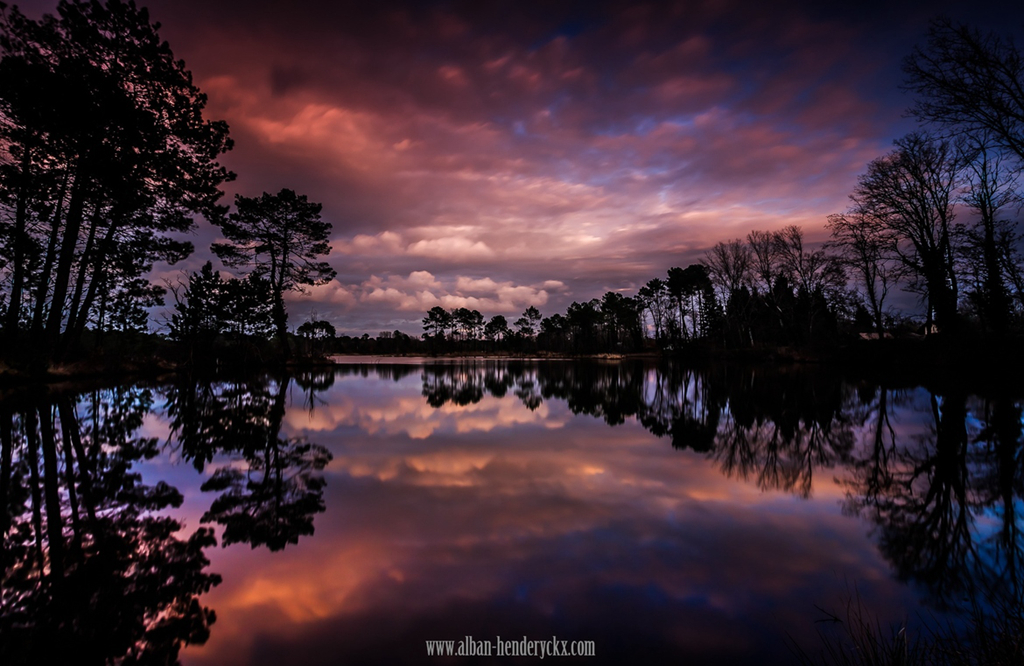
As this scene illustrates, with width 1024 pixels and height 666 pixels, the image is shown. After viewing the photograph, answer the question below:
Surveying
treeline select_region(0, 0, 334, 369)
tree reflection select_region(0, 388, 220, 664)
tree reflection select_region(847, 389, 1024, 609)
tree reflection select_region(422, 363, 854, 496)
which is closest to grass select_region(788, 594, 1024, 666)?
tree reflection select_region(847, 389, 1024, 609)

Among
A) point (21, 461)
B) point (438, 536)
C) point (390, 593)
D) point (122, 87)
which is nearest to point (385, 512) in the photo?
point (438, 536)

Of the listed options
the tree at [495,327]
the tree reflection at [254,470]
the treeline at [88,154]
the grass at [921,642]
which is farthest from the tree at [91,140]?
the tree at [495,327]

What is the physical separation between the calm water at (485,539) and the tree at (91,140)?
40.1 feet

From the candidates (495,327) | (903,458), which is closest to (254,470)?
(903,458)

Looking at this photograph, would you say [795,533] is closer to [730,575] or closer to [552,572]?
[730,575]

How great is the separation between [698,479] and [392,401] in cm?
1062

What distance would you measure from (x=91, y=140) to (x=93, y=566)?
62.0 ft

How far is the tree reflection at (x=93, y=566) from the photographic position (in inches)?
89.0

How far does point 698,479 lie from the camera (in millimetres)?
5449

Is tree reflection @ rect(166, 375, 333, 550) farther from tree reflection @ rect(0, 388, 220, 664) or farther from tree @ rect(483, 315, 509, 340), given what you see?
tree @ rect(483, 315, 509, 340)

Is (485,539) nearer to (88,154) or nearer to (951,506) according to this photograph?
(951,506)

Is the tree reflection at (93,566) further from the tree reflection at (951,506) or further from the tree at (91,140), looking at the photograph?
the tree at (91,140)

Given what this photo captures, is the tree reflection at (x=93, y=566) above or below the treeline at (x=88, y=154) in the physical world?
below

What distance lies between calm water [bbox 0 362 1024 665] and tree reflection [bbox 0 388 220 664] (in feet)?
0.06
